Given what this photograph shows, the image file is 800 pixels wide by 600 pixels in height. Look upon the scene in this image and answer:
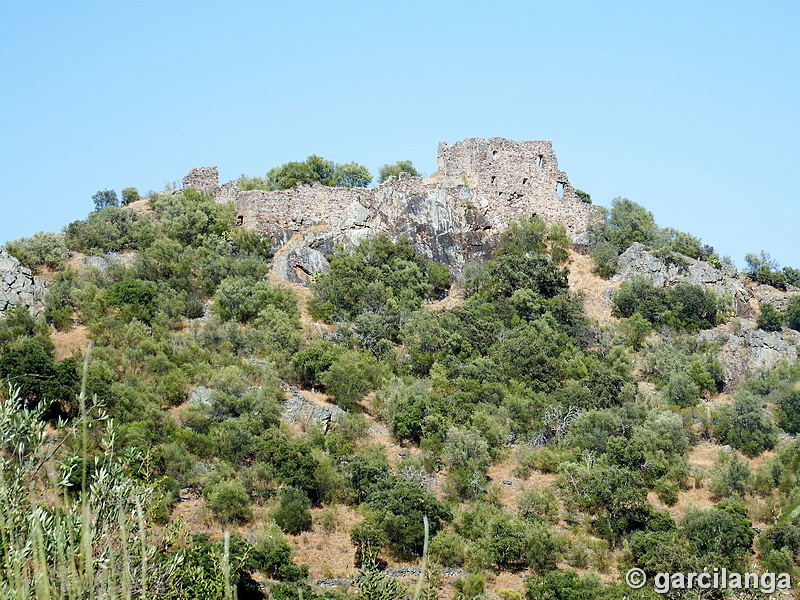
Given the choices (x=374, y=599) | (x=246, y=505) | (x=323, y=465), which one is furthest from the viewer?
(x=323, y=465)

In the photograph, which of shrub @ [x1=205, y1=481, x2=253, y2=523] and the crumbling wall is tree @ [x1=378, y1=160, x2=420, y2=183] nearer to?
the crumbling wall

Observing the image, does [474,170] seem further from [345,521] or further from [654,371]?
[345,521]

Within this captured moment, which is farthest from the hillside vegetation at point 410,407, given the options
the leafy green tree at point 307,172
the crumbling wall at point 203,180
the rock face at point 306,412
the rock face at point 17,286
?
the leafy green tree at point 307,172

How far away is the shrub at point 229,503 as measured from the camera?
77.8ft

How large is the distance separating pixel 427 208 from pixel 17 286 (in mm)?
16061

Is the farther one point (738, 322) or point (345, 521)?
point (738, 322)

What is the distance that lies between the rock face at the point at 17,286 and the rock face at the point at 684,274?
22150 mm

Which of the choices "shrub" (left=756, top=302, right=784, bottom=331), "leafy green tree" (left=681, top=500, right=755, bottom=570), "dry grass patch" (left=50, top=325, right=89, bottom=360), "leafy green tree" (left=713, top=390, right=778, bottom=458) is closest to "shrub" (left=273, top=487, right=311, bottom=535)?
"dry grass patch" (left=50, top=325, right=89, bottom=360)

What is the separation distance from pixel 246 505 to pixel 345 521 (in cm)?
261

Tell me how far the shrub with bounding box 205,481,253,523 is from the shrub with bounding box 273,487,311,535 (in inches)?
31.0

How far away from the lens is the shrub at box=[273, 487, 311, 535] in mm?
24000

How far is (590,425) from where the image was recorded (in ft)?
96.7

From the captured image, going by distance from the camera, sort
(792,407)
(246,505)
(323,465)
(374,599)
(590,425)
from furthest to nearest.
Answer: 1. (792,407)
2. (590,425)
3. (323,465)
4. (246,505)
5. (374,599)

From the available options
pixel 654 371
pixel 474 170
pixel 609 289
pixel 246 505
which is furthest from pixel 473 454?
pixel 474 170
